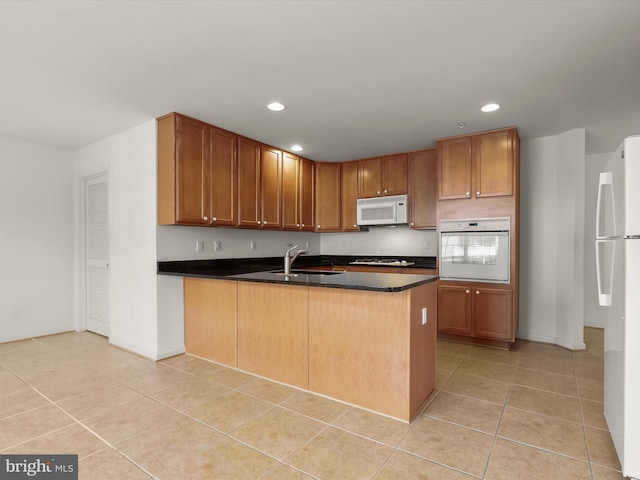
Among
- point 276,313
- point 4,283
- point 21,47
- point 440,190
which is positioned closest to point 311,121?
point 440,190

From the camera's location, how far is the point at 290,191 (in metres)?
5.08

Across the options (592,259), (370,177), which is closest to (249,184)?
(370,177)

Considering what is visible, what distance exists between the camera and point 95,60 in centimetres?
244

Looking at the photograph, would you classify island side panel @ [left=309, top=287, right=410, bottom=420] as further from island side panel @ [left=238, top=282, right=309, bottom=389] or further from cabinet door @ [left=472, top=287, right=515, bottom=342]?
cabinet door @ [left=472, top=287, right=515, bottom=342]

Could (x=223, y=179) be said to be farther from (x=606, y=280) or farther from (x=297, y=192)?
(x=606, y=280)

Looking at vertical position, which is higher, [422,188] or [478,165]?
[478,165]

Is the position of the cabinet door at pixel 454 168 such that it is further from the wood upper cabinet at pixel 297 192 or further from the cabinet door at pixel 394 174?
the wood upper cabinet at pixel 297 192

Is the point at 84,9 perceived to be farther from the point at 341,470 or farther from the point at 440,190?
the point at 440,190

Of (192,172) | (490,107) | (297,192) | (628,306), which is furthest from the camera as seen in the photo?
(297,192)

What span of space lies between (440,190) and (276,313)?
8.44ft

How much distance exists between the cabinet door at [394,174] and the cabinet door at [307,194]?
1135 millimetres

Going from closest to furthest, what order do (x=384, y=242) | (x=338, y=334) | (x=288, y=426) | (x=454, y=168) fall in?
1. (x=288, y=426)
2. (x=338, y=334)
3. (x=454, y=168)
4. (x=384, y=242)

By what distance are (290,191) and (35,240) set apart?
3.34m

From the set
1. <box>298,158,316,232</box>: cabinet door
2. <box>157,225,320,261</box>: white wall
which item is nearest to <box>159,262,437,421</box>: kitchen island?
<box>157,225,320,261</box>: white wall
